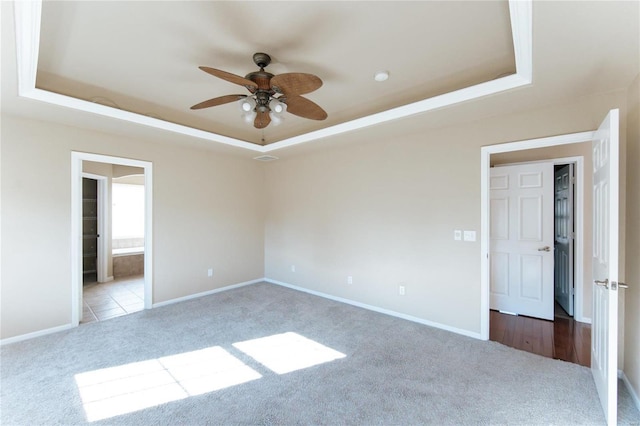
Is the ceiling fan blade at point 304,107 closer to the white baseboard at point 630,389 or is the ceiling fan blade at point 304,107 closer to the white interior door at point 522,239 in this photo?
the white interior door at point 522,239

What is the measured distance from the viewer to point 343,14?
1902 mm

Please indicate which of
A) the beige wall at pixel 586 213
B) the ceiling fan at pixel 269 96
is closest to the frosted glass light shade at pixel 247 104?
the ceiling fan at pixel 269 96

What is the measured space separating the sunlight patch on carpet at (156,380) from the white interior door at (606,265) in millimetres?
2499

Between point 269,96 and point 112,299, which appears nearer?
point 269,96

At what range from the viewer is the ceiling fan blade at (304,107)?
2.32 metres

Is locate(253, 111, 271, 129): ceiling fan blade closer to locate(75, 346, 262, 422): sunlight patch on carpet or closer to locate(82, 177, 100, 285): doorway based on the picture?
locate(75, 346, 262, 422): sunlight patch on carpet

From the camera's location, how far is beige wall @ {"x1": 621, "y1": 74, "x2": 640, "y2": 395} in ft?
6.88

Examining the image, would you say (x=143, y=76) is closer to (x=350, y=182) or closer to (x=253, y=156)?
(x=253, y=156)

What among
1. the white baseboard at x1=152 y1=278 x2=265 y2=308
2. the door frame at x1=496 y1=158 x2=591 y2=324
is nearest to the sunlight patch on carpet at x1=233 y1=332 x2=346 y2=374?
the white baseboard at x1=152 y1=278 x2=265 y2=308

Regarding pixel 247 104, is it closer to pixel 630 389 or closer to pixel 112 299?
pixel 630 389

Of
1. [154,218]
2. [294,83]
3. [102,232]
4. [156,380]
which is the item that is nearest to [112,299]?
[154,218]

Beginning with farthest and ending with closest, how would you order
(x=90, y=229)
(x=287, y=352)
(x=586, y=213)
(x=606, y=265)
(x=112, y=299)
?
1. (x=90, y=229)
2. (x=112, y=299)
3. (x=586, y=213)
4. (x=287, y=352)
5. (x=606, y=265)

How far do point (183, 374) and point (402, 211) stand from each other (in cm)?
298

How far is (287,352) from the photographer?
2789 mm
